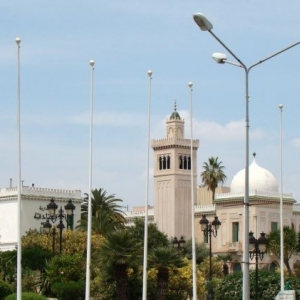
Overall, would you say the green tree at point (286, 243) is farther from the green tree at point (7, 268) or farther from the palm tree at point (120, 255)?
the palm tree at point (120, 255)

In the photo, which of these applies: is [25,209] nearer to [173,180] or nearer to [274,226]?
[274,226]

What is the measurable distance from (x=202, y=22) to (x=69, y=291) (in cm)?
2709

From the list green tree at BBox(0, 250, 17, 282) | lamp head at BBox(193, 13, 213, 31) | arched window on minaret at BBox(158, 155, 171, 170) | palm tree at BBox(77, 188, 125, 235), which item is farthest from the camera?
arched window on minaret at BBox(158, 155, 171, 170)

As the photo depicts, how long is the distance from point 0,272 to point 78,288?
8833 mm

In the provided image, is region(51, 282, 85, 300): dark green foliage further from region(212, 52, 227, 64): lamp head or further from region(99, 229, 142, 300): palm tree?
region(212, 52, 227, 64): lamp head

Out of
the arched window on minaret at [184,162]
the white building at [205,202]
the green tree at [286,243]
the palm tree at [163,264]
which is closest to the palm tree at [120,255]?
the palm tree at [163,264]

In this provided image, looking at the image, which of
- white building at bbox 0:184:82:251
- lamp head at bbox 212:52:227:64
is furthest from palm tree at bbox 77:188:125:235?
lamp head at bbox 212:52:227:64

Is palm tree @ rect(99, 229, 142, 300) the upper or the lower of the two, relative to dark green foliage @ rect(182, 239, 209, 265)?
lower

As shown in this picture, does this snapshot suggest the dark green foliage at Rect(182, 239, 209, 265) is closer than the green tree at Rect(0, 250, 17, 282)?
No

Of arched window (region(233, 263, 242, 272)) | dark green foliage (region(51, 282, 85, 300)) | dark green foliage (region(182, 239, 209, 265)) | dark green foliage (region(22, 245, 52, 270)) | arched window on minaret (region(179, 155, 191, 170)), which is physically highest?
arched window on minaret (region(179, 155, 191, 170))

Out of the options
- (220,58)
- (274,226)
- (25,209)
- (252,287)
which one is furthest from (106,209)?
(220,58)

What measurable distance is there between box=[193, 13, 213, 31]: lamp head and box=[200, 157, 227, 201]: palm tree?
301 ft

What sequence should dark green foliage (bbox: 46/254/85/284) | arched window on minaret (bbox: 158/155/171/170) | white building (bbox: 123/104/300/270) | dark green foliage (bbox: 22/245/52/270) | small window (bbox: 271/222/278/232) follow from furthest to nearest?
arched window on minaret (bbox: 158/155/171/170) < small window (bbox: 271/222/278/232) < white building (bbox: 123/104/300/270) < dark green foliage (bbox: 22/245/52/270) < dark green foliage (bbox: 46/254/85/284)

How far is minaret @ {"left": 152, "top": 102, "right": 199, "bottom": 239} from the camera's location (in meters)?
113
